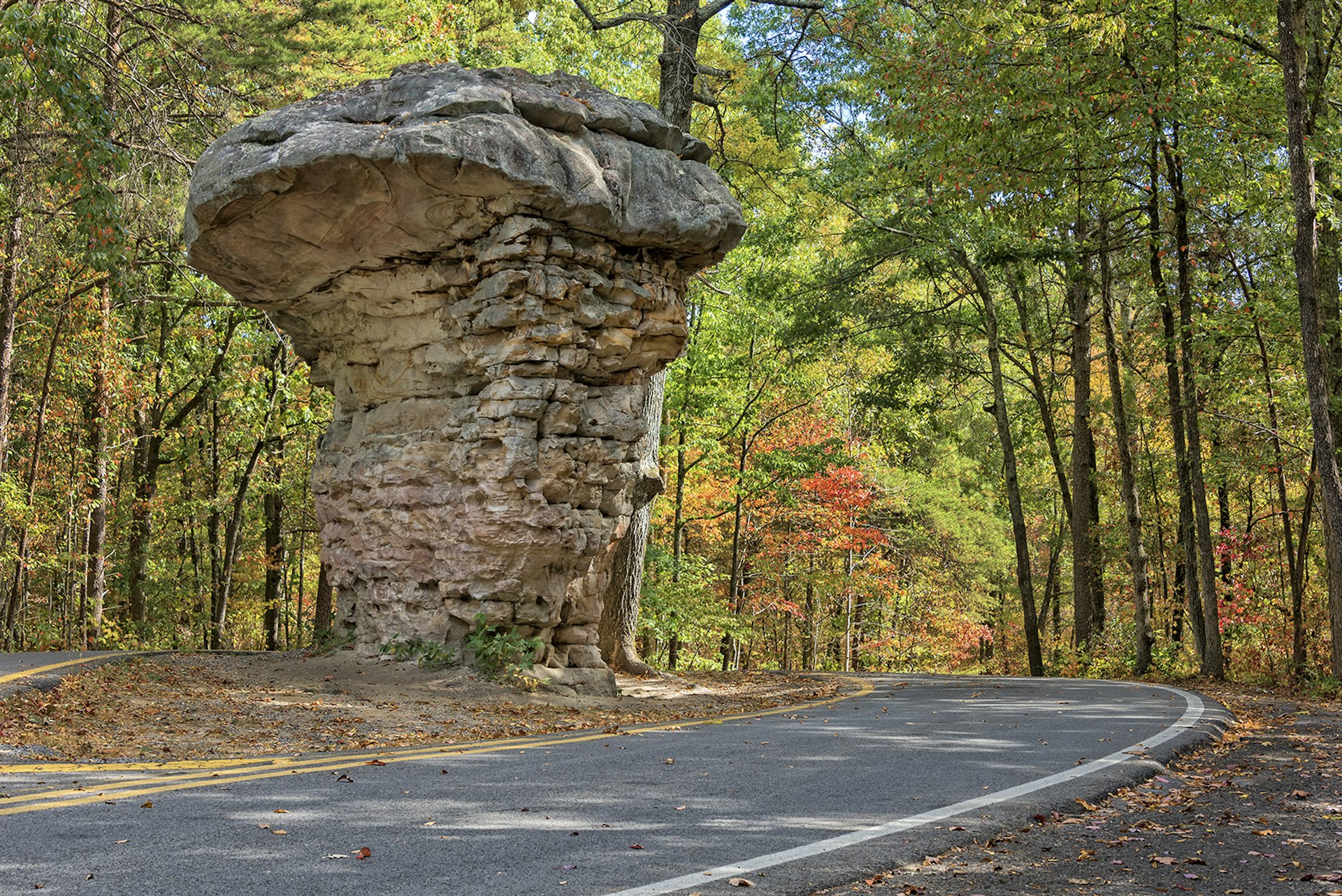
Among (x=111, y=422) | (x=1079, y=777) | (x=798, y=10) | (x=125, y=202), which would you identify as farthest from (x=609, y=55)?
(x=1079, y=777)

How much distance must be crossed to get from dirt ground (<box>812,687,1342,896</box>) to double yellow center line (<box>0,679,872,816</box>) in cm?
381

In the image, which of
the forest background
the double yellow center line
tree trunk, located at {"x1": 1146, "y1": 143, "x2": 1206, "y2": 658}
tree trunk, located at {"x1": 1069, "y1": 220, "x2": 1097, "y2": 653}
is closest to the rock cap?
the forest background

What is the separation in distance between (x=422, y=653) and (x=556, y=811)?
23.6 feet

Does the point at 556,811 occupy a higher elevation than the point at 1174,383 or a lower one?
lower

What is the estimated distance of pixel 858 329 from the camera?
24984 millimetres

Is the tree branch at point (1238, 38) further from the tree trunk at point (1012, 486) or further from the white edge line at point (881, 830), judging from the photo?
the white edge line at point (881, 830)

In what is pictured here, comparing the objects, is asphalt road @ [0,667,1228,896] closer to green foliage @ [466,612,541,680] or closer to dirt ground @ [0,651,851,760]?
dirt ground @ [0,651,851,760]

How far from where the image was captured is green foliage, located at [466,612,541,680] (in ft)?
38.0

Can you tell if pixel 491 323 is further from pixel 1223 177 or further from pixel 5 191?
pixel 5 191

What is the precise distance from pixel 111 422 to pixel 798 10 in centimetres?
1615

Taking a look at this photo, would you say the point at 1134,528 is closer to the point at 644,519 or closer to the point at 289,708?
the point at 644,519

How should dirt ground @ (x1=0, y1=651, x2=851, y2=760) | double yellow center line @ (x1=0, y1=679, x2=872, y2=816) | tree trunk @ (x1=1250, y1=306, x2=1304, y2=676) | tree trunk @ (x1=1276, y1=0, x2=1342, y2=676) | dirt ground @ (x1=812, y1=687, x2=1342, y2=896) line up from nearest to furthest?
1. dirt ground @ (x1=812, y1=687, x2=1342, y2=896)
2. double yellow center line @ (x1=0, y1=679, x2=872, y2=816)
3. dirt ground @ (x1=0, y1=651, x2=851, y2=760)
4. tree trunk @ (x1=1276, y1=0, x2=1342, y2=676)
5. tree trunk @ (x1=1250, y1=306, x2=1304, y2=676)

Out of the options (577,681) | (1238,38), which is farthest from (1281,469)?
(577,681)

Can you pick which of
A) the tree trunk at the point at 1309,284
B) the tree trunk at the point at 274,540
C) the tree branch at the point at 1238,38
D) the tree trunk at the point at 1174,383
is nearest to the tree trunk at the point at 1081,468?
the tree trunk at the point at 1174,383
